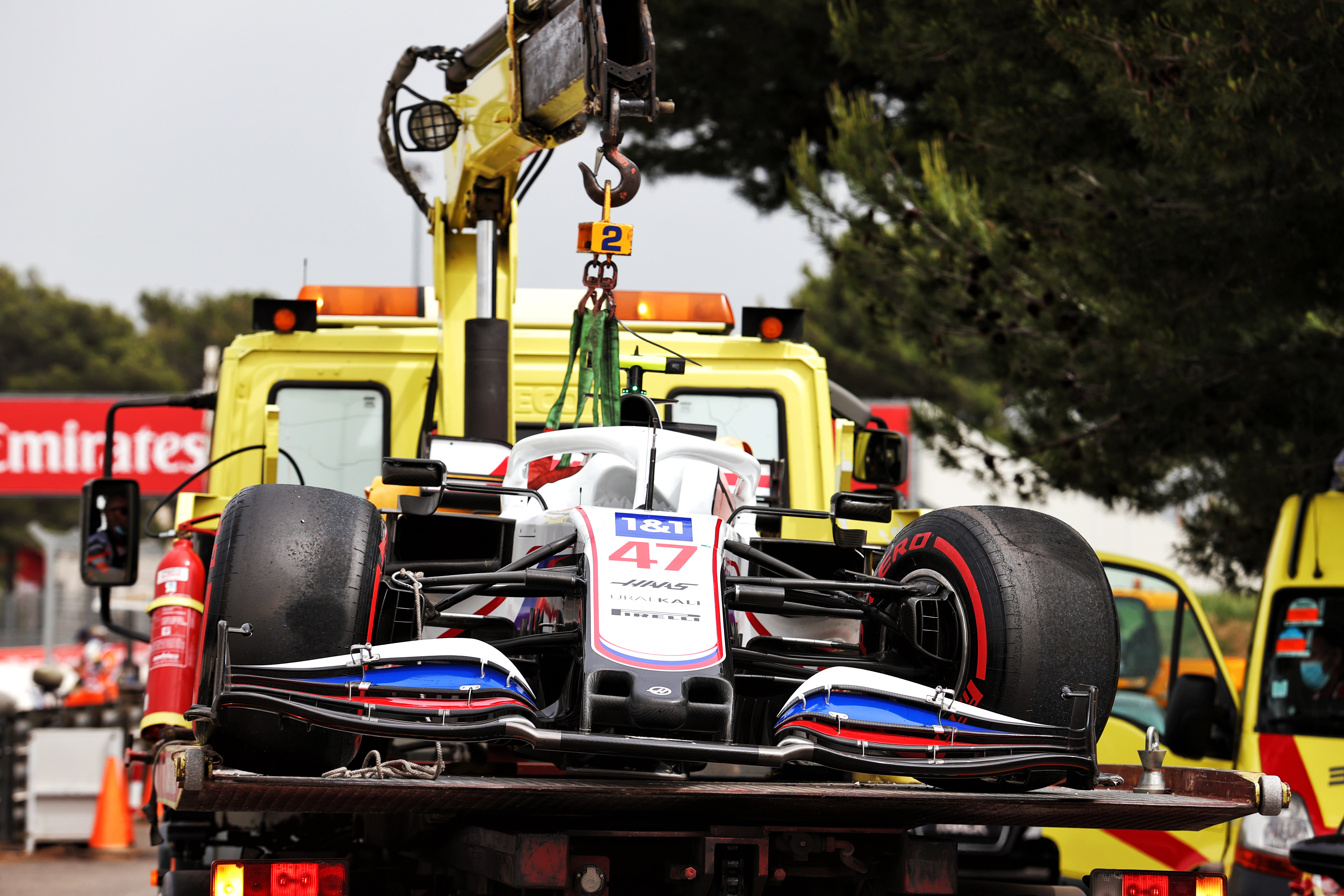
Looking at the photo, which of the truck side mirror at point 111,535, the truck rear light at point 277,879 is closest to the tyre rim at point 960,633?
the truck rear light at point 277,879

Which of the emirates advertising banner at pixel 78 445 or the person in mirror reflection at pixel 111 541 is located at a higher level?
the emirates advertising banner at pixel 78 445

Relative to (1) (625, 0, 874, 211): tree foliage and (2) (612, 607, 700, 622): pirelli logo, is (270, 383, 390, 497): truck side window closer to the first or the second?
(2) (612, 607, 700, 622): pirelli logo

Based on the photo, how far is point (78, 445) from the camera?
77.2 feet

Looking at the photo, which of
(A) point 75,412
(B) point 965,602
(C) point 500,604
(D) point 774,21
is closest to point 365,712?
(C) point 500,604

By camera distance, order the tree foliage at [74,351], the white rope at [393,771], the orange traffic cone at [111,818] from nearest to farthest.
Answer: the white rope at [393,771] < the orange traffic cone at [111,818] < the tree foliage at [74,351]

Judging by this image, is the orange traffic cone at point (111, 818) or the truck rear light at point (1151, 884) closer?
the truck rear light at point (1151, 884)

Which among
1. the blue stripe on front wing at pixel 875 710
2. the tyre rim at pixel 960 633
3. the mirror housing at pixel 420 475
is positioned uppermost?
the mirror housing at pixel 420 475

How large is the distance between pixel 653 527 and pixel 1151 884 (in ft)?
5.63

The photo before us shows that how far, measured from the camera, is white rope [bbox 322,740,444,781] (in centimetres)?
385

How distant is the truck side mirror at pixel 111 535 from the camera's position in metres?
6.64

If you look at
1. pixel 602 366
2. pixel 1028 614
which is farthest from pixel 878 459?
pixel 1028 614

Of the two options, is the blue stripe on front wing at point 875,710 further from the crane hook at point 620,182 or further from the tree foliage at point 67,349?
the tree foliage at point 67,349

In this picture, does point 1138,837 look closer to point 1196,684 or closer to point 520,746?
point 1196,684

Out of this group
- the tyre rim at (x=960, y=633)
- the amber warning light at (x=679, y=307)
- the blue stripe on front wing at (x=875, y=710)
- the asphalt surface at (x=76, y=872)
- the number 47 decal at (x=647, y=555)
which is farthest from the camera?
the asphalt surface at (x=76, y=872)
